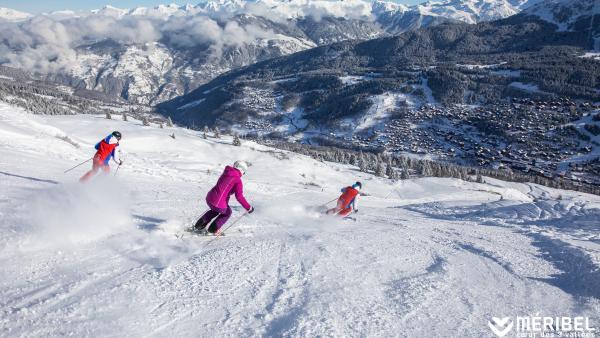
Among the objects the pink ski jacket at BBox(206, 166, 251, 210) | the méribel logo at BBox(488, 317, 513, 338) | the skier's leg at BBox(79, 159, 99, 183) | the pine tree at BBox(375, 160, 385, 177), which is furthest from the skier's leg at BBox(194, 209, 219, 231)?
the pine tree at BBox(375, 160, 385, 177)

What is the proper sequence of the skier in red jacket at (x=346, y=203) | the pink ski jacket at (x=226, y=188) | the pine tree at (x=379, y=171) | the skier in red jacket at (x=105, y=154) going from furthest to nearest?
the pine tree at (x=379, y=171) < the skier in red jacket at (x=346, y=203) < the skier in red jacket at (x=105, y=154) < the pink ski jacket at (x=226, y=188)

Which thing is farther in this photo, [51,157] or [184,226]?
[51,157]

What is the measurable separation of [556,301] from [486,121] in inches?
8247

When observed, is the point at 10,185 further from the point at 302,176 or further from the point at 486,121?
the point at 486,121

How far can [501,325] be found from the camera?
24.8ft

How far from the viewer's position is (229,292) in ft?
26.8

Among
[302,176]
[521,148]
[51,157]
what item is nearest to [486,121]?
[521,148]

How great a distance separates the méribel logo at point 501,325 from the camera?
728cm

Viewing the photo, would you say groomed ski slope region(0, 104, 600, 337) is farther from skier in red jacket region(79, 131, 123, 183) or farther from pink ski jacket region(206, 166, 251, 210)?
skier in red jacket region(79, 131, 123, 183)

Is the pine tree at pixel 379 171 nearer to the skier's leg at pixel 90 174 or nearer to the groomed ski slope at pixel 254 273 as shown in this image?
the groomed ski slope at pixel 254 273

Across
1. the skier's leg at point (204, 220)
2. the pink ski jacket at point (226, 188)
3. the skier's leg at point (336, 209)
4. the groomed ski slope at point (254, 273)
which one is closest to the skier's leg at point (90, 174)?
the groomed ski slope at point (254, 273)

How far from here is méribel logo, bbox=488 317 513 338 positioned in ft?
23.9

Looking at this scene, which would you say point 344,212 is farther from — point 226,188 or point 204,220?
point 204,220

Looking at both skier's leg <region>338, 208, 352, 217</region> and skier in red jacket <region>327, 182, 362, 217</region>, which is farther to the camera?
skier in red jacket <region>327, 182, 362, 217</region>
